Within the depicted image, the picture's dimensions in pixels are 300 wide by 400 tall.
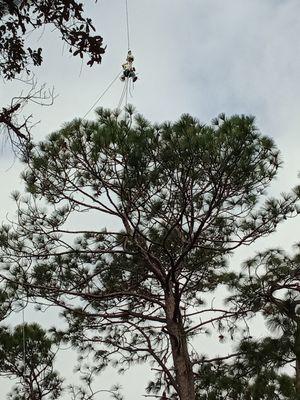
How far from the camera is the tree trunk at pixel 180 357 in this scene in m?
4.96

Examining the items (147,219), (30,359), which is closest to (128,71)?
(147,219)

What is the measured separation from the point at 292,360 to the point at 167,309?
60.2 inches

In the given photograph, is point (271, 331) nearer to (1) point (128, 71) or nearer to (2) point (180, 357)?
(2) point (180, 357)

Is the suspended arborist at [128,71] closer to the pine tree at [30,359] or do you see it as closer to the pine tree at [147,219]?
the pine tree at [147,219]

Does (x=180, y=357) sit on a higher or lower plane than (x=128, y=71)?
lower

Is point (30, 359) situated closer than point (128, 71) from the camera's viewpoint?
No

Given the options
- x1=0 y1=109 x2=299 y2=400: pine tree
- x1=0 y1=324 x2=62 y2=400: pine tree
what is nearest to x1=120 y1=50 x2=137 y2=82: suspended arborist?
x1=0 y1=109 x2=299 y2=400: pine tree

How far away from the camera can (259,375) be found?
5.04 m

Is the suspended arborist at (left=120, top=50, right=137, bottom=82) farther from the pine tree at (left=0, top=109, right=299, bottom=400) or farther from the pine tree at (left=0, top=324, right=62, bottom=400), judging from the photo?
the pine tree at (left=0, top=324, right=62, bottom=400)

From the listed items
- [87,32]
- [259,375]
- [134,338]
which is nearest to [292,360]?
[259,375]

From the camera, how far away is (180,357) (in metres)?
5.12

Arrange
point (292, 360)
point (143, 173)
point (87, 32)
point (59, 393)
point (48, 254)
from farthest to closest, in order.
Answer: point (59, 393) → point (48, 254) → point (143, 173) → point (292, 360) → point (87, 32)

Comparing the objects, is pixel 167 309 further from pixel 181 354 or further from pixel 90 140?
pixel 90 140

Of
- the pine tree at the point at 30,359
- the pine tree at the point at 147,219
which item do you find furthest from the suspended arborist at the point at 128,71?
the pine tree at the point at 30,359
